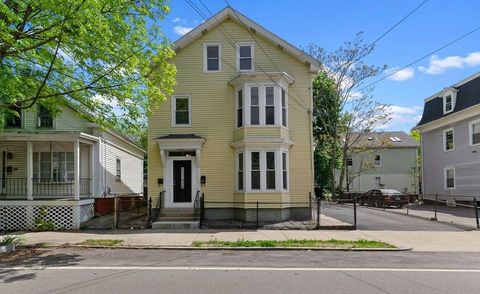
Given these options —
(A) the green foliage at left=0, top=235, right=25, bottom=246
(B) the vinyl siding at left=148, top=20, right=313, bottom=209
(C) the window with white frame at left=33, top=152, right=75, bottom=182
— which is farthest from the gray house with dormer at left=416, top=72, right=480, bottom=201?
(A) the green foliage at left=0, top=235, right=25, bottom=246

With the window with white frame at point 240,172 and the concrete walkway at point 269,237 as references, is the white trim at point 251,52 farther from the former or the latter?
the concrete walkway at point 269,237

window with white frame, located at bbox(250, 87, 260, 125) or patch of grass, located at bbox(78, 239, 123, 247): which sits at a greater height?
window with white frame, located at bbox(250, 87, 260, 125)

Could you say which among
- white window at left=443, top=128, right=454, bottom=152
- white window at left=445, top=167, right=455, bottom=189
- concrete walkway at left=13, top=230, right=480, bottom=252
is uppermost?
white window at left=443, top=128, right=454, bottom=152

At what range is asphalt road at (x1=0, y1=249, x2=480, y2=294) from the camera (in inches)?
320

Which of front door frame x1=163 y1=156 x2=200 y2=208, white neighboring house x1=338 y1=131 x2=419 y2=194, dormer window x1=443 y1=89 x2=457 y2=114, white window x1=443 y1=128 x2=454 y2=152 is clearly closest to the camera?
front door frame x1=163 y1=156 x2=200 y2=208

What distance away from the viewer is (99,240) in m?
14.7

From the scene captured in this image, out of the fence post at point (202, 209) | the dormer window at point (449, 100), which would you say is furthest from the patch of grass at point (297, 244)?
the dormer window at point (449, 100)

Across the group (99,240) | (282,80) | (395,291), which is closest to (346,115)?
(282,80)

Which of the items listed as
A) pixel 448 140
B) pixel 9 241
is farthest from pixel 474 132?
pixel 9 241

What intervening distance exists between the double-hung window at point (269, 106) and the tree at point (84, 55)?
20.9 feet

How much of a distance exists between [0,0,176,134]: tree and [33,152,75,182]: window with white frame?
24.2 ft

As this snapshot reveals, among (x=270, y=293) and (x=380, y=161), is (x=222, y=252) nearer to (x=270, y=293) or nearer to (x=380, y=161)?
(x=270, y=293)

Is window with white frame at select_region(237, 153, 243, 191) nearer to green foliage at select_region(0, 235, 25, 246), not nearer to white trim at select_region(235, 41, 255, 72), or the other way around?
white trim at select_region(235, 41, 255, 72)

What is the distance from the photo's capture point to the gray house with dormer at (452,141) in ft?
96.7
